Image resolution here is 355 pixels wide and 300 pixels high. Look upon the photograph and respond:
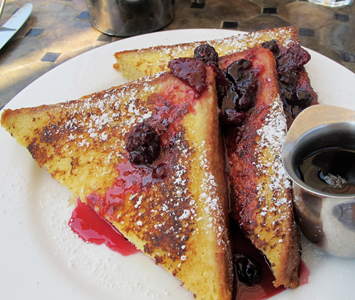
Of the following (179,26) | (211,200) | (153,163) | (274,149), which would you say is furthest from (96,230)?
(179,26)

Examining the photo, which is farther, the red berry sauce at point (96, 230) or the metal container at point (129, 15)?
the metal container at point (129, 15)

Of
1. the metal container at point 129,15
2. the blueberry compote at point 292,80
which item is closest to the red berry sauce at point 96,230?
the blueberry compote at point 292,80

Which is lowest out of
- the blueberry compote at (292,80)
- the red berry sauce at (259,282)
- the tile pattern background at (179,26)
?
the red berry sauce at (259,282)

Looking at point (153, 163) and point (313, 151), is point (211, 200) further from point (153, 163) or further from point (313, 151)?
point (313, 151)

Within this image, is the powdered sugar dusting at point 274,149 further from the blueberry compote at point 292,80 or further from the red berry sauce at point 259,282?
the red berry sauce at point 259,282

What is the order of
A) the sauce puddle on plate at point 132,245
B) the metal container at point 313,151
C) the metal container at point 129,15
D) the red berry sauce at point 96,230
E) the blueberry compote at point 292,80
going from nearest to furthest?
the metal container at point 313,151
the sauce puddle on plate at point 132,245
the red berry sauce at point 96,230
the blueberry compote at point 292,80
the metal container at point 129,15

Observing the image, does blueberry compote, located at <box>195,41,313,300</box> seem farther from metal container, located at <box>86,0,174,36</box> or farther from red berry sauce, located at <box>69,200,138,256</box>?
metal container, located at <box>86,0,174,36</box>

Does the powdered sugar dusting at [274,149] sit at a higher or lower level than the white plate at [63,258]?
higher

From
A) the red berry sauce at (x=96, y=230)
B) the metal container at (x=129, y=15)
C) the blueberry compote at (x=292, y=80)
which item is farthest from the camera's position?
the metal container at (x=129, y=15)

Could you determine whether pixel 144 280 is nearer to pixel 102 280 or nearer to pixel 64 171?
pixel 102 280
